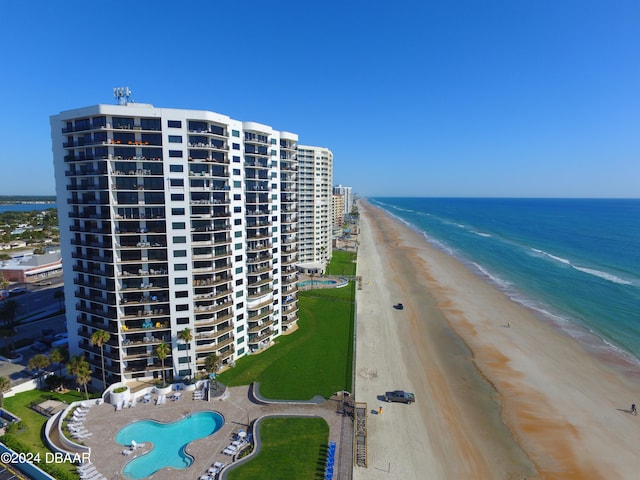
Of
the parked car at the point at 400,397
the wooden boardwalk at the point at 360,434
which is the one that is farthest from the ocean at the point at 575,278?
the wooden boardwalk at the point at 360,434

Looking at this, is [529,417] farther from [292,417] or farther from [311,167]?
[311,167]

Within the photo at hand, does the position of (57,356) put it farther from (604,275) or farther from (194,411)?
(604,275)

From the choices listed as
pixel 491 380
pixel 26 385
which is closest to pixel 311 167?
pixel 491 380

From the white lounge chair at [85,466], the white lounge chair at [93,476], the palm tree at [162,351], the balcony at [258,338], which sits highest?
the palm tree at [162,351]

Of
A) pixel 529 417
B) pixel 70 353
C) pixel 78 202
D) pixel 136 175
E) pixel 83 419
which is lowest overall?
pixel 529 417

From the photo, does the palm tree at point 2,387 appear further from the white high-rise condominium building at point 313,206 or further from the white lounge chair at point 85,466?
the white high-rise condominium building at point 313,206

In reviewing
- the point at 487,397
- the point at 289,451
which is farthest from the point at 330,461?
the point at 487,397

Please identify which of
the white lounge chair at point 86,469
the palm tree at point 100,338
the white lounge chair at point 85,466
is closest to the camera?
the white lounge chair at point 86,469
